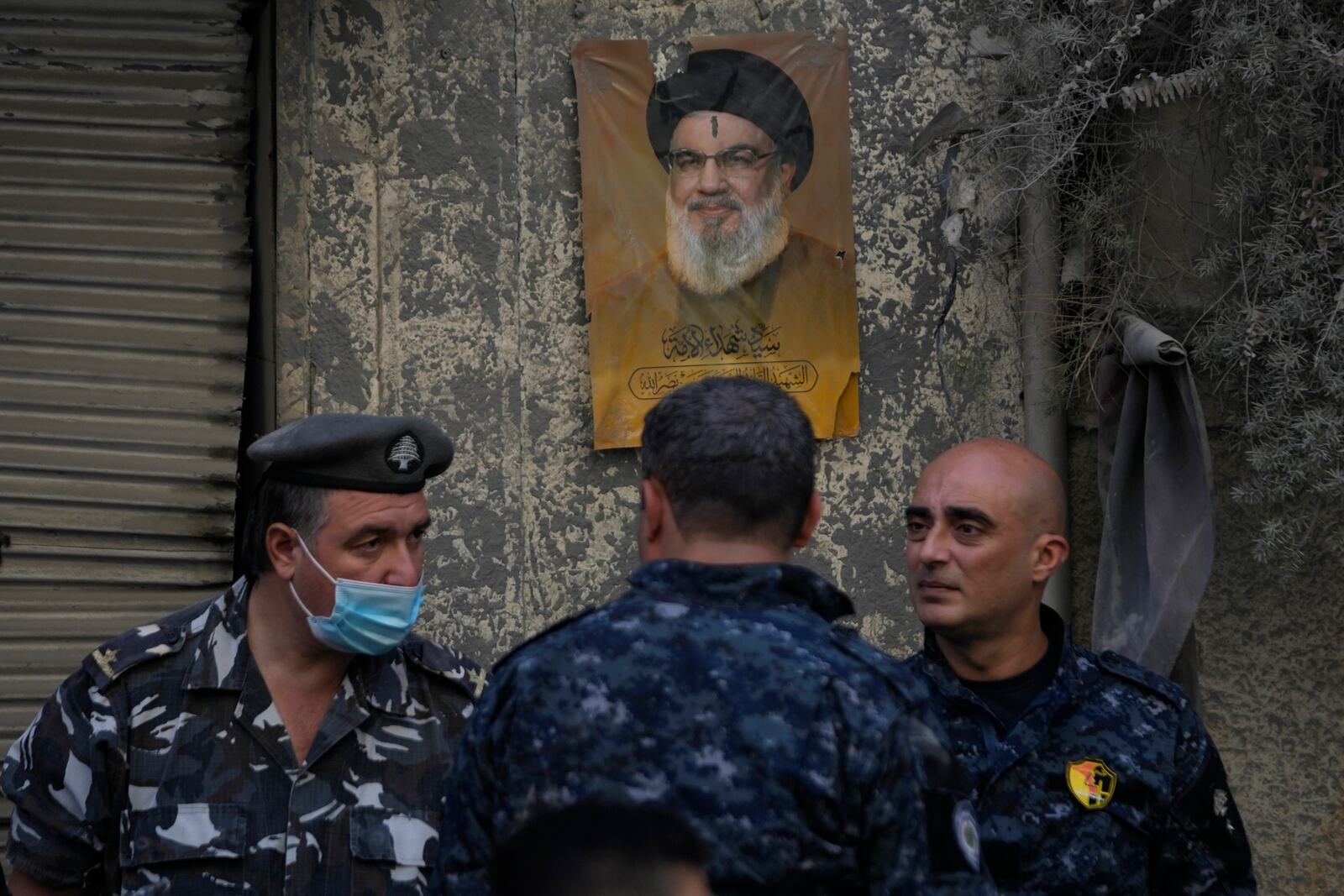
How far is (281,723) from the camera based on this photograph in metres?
2.57

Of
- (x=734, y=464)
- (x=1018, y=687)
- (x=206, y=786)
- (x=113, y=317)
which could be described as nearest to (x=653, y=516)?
(x=734, y=464)

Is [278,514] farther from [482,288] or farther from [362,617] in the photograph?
[482,288]

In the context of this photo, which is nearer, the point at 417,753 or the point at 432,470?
the point at 417,753

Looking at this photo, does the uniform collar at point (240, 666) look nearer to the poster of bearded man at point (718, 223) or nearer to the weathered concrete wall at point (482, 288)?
the weathered concrete wall at point (482, 288)

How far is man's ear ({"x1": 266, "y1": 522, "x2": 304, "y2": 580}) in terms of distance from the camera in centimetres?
263

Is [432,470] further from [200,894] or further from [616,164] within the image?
[616,164]

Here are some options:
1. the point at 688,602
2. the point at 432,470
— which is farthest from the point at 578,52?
the point at 688,602

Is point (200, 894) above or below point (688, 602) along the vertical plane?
below

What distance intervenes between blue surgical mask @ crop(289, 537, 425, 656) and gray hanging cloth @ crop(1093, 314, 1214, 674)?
198 cm

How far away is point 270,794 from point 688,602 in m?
0.93

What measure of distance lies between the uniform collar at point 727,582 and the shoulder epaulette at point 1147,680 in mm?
1065

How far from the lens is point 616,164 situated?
412cm

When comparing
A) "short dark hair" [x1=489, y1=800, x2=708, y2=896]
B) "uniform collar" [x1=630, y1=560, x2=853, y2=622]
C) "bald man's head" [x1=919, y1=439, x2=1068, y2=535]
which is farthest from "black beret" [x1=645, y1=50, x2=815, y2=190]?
"short dark hair" [x1=489, y1=800, x2=708, y2=896]

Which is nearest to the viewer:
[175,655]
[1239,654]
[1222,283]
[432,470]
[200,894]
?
[200,894]
